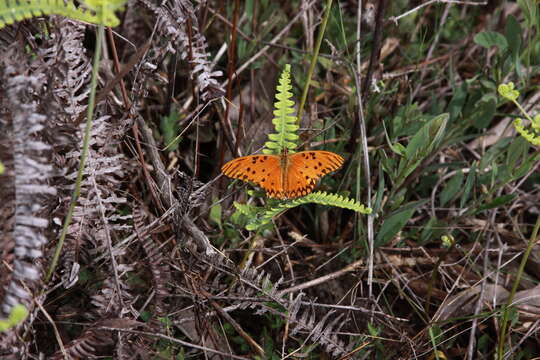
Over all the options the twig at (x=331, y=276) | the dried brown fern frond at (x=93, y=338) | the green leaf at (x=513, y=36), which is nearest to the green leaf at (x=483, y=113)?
the green leaf at (x=513, y=36)

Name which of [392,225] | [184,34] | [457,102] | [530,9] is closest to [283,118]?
[184,34]

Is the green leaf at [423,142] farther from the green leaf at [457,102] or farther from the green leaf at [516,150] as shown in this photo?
the green leaf at [457,102]

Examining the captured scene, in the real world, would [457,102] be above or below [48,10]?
below

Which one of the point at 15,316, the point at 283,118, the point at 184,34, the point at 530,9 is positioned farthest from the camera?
the point at 530,9

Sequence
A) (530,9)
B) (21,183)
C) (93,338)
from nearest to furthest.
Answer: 1. (21,183)
2. (93,338)
3. (530,9)

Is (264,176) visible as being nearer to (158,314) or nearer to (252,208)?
(252,208)

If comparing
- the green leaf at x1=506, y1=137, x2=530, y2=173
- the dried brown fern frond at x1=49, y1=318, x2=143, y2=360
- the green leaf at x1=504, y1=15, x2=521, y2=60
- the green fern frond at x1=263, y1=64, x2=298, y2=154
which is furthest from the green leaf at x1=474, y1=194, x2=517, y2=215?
the dried brown fern frond at x1=49, y1=318, x2=143, y2=360

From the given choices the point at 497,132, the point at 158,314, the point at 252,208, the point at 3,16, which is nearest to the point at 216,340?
the point at 158,314

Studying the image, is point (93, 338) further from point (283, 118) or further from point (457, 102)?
point (457, 102)
